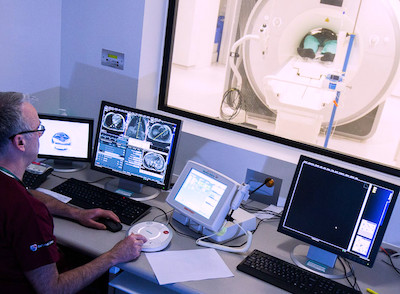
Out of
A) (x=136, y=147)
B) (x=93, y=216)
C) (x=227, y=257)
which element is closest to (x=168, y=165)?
(x=136, y=147)

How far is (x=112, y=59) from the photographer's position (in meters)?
2.30

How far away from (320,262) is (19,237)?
3.69 feet

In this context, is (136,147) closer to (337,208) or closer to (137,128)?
(137,128)

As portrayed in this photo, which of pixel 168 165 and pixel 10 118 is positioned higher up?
pixel 10 118

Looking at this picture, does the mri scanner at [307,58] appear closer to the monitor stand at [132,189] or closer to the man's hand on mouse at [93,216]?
the monitor stand at [132,189]

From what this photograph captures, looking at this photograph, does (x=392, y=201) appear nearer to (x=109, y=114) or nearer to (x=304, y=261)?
(x=304, y=261)

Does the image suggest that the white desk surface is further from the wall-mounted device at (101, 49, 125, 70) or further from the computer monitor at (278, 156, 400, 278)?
the wall-mounted device at (101, 49, 125, 70)

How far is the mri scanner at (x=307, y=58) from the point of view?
126 inches

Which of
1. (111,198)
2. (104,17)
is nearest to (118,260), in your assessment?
(111,198)

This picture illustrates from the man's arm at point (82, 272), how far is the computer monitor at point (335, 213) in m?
0.61

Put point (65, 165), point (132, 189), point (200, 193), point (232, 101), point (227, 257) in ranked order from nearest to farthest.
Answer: point (227, 257), point (200, 193), point (132, 189), point (65, 165), point (232, 101)

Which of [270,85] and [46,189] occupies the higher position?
[270,85]

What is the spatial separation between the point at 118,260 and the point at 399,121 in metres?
4.73

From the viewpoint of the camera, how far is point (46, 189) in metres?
1.92
